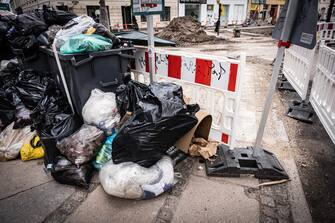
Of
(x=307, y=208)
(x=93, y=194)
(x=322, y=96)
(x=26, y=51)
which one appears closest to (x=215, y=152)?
(x=307, y=208)

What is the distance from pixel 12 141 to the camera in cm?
259

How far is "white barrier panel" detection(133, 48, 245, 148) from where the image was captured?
2.05m

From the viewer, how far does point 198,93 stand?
2.42 meters

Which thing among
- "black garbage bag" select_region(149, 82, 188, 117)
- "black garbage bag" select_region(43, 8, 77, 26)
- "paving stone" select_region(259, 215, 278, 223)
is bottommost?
"paving stone" select_region(259, 215, 278, 223)

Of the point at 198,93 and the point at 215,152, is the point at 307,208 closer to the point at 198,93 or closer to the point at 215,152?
the point at 215,152

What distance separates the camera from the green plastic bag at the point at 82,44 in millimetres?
2244

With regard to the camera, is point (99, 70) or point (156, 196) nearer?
point (156, 196)

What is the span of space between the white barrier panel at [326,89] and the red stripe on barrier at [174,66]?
1861mm

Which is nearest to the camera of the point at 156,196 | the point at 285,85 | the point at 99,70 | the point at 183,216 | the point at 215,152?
the point at 183,216

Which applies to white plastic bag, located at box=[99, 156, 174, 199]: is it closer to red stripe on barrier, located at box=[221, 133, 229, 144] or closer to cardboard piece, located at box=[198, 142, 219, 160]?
cardboard piece, located at box=[198, 142, 219, 160]

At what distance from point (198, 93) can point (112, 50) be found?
44.2 inches

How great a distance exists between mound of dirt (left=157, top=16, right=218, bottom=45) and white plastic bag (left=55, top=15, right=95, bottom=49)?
11.9m

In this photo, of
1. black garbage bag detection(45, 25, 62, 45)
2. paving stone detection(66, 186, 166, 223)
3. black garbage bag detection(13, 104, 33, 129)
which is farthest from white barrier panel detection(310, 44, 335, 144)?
black garbage bag detection(13, 104, 33, 129)

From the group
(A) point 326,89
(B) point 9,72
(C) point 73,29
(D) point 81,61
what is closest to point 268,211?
(A) point 326,89
